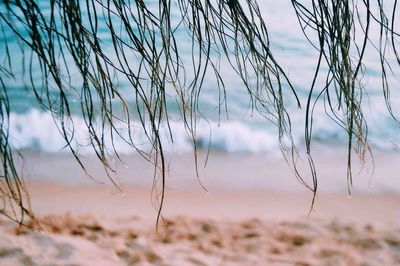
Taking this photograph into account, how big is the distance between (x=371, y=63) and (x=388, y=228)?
252 inches

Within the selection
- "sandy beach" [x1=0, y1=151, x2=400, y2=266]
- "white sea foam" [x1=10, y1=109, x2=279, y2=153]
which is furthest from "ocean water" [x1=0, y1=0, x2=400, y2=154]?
"sandy beach" [x1=0, y1=151, x2=400, y2=266]

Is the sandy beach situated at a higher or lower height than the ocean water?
lower

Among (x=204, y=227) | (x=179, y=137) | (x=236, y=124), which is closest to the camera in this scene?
(x=204, y=227)

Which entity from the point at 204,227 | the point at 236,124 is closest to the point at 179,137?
the point at 236,124

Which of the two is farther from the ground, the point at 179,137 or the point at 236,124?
the point at 236,124

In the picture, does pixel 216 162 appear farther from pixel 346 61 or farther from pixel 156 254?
pixel 346 61

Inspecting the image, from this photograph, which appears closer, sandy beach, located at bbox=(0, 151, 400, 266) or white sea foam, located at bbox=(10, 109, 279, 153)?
sandy beach, located at bbox=(0, 151, 400, 266)

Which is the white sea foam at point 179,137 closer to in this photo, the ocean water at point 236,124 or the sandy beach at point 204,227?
the ocean water at point 236,124

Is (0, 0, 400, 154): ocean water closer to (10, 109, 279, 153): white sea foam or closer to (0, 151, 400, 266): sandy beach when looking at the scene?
(10, 109, 279, 153): white sea foam

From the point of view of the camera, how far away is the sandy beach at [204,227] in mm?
3779

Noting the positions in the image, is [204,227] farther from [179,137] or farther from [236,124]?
[236,124]

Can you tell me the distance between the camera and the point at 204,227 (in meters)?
4.40

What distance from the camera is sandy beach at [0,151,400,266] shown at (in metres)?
3.78

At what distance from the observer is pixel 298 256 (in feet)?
12.8
